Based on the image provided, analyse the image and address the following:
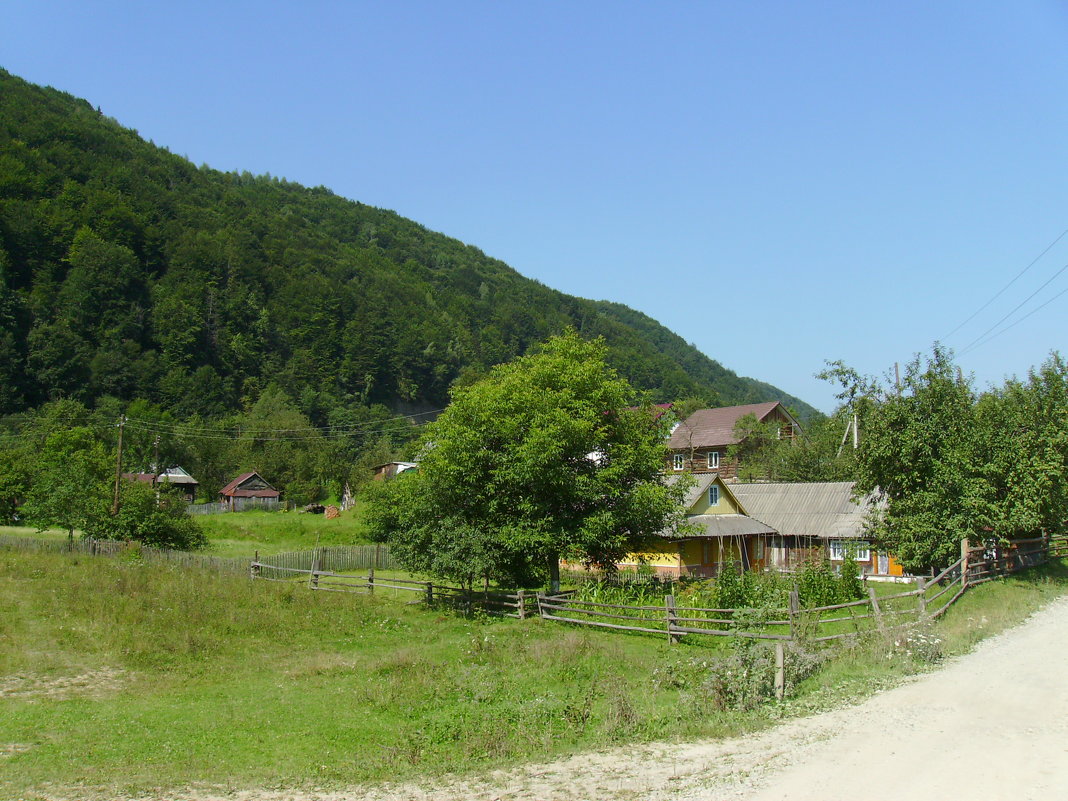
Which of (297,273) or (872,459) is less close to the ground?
(297,273)

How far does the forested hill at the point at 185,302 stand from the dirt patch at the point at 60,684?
10183cm

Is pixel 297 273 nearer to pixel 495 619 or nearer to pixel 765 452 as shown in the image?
pixel 765 452

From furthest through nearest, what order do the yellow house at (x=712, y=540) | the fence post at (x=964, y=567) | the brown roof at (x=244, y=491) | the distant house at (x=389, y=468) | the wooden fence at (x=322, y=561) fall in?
the distant house at (x=389, y=468), the brown roof at (x=244, y=491), the yellow house at (x=712, y=540), the wooden fence at (x=322, y=561), the fence post at (x=964, y=567)

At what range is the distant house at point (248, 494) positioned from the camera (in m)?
75.2

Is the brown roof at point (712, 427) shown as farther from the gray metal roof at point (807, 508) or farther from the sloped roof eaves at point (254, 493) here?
the sloped roof eaves at point (254, 493)

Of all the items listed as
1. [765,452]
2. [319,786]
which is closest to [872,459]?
[319,786]

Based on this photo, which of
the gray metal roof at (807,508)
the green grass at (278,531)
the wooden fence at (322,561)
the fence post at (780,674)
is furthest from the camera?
the green grass at (278,531)

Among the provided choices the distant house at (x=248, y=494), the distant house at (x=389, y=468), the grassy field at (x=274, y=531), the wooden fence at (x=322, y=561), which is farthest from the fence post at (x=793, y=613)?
the distant house at (x=248, y=494)

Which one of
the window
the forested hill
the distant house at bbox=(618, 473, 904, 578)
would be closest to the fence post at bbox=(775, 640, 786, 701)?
the distant house at bbox=(618, 473, 904, 578)

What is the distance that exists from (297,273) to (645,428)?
134m

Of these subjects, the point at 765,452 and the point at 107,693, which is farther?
the point at 765,452

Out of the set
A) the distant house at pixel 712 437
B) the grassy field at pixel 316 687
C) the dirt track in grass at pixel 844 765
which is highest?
the distant house at pixel 712 437

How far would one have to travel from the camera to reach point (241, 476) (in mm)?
78688

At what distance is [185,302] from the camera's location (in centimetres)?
12094
